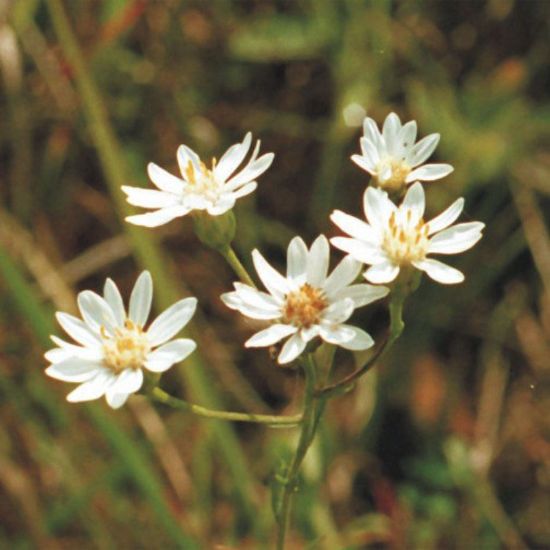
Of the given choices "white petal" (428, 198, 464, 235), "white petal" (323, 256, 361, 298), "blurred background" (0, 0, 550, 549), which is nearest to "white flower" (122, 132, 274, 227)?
"white petal" (323, 256, 361, 298)

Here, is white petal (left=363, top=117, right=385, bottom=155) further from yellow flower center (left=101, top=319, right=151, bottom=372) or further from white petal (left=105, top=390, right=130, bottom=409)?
→ white petal (left=105, top=390, right=130, bottom=409)

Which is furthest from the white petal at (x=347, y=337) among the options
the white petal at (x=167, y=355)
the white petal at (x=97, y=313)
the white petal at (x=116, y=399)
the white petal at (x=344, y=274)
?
the white petal at (x=97, y=313)

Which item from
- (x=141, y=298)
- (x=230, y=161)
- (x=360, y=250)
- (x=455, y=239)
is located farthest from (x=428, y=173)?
(x=141, y=298)

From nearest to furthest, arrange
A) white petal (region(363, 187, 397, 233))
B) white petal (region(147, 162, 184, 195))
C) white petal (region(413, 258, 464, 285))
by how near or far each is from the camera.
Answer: white petal (region(413, 258, 464, 285)) < white petal (region(363, 187, 397, 233)) < white petal (region(147, 162, 184, 195))

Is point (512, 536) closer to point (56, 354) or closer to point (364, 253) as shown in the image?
point (364, 253)

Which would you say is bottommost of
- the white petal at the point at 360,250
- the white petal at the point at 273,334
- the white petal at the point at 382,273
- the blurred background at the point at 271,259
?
the blurred background at the point at 271,259

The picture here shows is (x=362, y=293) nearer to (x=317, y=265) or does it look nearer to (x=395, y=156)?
(x=317, y=265)

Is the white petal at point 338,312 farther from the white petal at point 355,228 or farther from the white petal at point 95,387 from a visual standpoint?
the white petal at point 95,387
